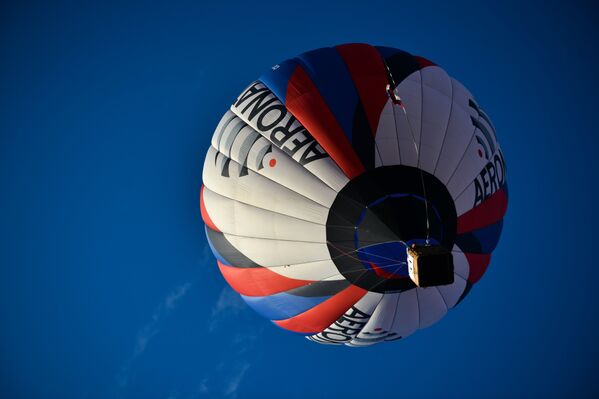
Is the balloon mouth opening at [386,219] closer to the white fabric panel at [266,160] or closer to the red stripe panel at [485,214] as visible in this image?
the white fabric panel at [266,160]

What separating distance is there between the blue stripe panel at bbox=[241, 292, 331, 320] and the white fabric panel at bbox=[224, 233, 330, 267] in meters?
0.74

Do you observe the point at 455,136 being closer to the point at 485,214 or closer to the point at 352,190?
the point at 485,214

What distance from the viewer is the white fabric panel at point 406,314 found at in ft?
22.9

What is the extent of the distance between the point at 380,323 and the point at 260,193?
2.76m

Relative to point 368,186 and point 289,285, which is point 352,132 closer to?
point 368,186

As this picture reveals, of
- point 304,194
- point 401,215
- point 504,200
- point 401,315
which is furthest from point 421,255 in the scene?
point 504,200

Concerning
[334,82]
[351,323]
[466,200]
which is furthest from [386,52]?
[351,323]

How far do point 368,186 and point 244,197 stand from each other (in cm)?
190

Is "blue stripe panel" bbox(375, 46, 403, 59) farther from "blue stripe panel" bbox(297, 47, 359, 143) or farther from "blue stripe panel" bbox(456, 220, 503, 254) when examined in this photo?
"blue stripe panel" bbox(456, 220, 503, 254)

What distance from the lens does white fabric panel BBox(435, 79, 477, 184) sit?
646cm

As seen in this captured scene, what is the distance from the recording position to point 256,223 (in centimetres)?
683

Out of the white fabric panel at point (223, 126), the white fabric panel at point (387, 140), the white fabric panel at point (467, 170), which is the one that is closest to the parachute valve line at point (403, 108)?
the white fabric panel at point (387, 140)

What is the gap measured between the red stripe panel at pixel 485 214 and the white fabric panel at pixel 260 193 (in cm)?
209

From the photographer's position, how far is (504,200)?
7758mm
